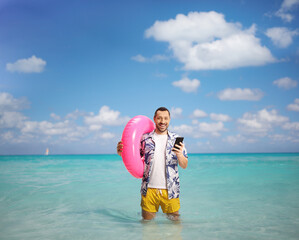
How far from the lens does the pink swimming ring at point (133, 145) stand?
328cm

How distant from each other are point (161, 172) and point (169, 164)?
5.5 inches

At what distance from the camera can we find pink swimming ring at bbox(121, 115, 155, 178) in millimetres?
3283

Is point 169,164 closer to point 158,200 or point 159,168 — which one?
point 159,168

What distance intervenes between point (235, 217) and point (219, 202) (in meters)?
1.42

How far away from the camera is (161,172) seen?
3.16 metres

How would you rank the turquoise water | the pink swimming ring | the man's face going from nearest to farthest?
the man's face → the pink swimming ring → the turquoise water

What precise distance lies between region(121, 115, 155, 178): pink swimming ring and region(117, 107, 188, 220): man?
13 cm

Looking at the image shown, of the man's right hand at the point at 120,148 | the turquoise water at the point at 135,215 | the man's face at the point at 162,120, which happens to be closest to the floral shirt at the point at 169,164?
the man's face at the point at 162,120

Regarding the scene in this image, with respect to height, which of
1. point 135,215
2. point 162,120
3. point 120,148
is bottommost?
point 135,215

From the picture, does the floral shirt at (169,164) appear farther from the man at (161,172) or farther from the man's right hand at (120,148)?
the man's right hand at (120,148)

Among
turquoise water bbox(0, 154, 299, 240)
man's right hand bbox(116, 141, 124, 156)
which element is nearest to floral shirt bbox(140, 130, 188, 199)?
man's right hand bbox(116, 141, 124, 156)

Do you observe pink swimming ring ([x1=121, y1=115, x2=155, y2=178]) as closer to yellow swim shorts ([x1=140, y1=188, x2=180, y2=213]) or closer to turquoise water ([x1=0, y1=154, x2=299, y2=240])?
yellow swim shorts ([x1=140, y1=188, x2=180, y2=213])

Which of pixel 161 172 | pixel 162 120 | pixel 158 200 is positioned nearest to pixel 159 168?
pixel 161 172

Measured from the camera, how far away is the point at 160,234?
319 centimetres
